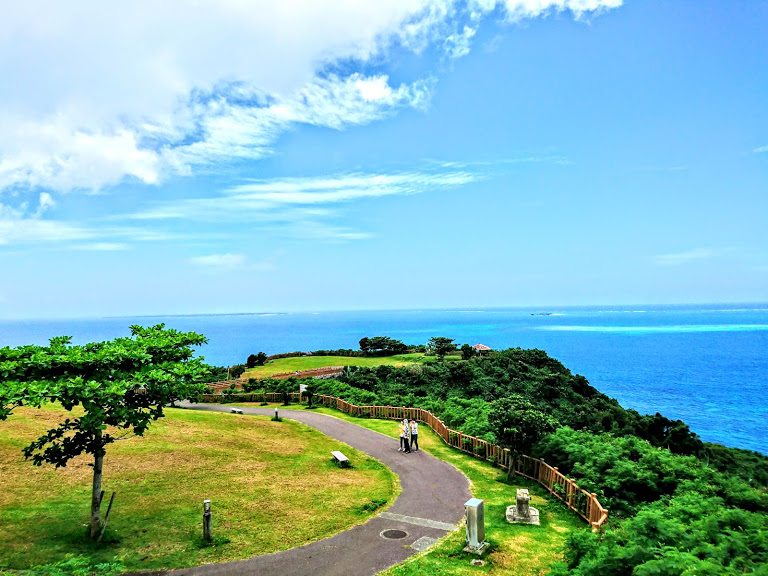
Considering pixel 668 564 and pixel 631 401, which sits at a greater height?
pixel 668 564

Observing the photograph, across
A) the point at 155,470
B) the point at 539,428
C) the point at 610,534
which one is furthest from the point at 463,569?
the point at 155,470

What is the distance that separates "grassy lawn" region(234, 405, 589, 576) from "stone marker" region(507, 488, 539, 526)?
0.25 meters

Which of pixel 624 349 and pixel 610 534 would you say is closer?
pixel 610 534

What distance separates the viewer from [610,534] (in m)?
9.49

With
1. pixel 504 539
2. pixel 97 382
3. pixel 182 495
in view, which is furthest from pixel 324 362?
pixel 97 382

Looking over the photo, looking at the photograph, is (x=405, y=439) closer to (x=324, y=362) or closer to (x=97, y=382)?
(x=97, y=382)

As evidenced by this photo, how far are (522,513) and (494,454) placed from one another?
6.80 m

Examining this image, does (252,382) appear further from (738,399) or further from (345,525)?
(738,399)

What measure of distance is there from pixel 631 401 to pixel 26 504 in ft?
232

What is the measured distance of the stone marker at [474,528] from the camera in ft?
40.1

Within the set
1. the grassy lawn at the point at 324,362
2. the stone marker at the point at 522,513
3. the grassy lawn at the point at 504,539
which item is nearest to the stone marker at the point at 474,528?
the grassy lawn at the point at 504,539

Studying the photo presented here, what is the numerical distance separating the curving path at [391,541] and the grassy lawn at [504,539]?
1.86 feet

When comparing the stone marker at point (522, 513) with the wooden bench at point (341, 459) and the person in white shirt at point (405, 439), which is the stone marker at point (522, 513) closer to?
the wooden bench at point (341, 459)

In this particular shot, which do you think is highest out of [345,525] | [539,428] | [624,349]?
[539,428]
